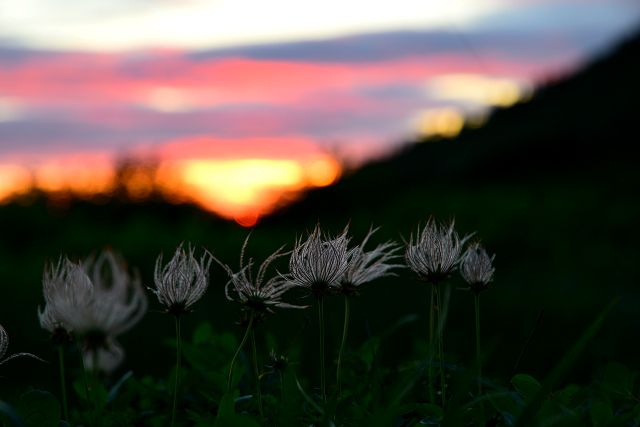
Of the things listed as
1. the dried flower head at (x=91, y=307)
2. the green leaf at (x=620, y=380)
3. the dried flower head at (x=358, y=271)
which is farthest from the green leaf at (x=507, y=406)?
the dried flower head at (x=91, y=307)

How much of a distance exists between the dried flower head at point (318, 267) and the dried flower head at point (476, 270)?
289 mm

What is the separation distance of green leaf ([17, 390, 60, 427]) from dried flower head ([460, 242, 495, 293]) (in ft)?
3.20

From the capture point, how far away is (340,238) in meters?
2.32

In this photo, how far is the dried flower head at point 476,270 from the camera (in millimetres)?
2270

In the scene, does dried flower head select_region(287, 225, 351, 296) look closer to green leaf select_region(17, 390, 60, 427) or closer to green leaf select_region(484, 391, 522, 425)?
green leaf select_region(484, 391, 522, 425)

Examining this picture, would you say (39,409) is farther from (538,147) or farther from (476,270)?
(538,147)

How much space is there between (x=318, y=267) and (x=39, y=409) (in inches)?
27.8

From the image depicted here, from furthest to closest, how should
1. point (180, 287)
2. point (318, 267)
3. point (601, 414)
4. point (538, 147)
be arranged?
point (538, 147) < point (601, 414) < point (318, 267) < point (180, 287)

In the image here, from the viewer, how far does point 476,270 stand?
7.52ft

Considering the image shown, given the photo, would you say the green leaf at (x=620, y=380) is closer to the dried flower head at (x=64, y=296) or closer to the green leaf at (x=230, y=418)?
the green leaf at (x=230, y=418)

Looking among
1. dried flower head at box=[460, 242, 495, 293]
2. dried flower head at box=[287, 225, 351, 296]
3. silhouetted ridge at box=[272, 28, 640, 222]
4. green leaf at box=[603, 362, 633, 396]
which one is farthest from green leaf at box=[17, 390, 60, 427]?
silhouetted ridge at box=[272, 28, 640, 222]

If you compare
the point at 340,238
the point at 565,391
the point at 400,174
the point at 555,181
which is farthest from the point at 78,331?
the point at 400,174

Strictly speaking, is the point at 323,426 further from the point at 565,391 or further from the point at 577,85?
the point at 577,85

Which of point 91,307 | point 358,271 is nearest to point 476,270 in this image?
point 358,271
